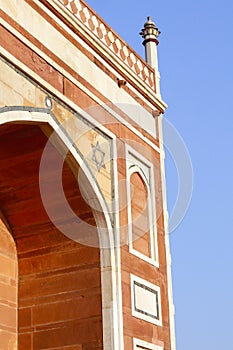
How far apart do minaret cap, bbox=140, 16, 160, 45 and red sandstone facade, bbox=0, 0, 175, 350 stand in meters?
1.36

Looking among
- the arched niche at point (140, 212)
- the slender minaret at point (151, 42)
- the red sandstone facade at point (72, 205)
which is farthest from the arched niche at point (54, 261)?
the slender minaret at point (151, 42)

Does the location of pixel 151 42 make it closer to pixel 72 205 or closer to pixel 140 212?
pixel 140 212

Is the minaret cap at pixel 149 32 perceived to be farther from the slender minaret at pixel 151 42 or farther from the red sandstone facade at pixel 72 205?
the red sandstone facade at pixel 72 205

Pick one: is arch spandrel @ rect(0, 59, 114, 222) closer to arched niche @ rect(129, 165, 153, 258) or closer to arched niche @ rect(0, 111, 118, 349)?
arched niche @ rect(0, 111, 118, 349)

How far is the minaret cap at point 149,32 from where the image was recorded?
32.1ft

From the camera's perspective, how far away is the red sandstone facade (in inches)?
284

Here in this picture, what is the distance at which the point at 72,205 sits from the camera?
772cm

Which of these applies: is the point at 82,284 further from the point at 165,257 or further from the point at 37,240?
the point at 165,257

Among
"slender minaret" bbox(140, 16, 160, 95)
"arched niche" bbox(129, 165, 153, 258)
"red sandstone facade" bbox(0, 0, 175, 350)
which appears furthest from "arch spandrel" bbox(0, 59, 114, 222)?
"slender minaret" bbox(140, 16, 160, 95)

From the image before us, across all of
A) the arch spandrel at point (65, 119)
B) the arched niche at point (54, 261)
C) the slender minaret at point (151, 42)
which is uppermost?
the slender minaret at point (151, 42)

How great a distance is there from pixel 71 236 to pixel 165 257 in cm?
138

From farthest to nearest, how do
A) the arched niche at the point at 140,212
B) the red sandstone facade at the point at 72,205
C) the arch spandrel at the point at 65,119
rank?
1. the arched niche at the point at 140,212
2. the red sandstone facade at the point at 72,205
3. the arch spandrel at the point at 65,119

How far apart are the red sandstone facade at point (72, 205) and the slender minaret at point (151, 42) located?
48.8 inches

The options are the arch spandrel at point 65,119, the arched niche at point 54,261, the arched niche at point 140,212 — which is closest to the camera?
the arch spandrel at point 65,119
